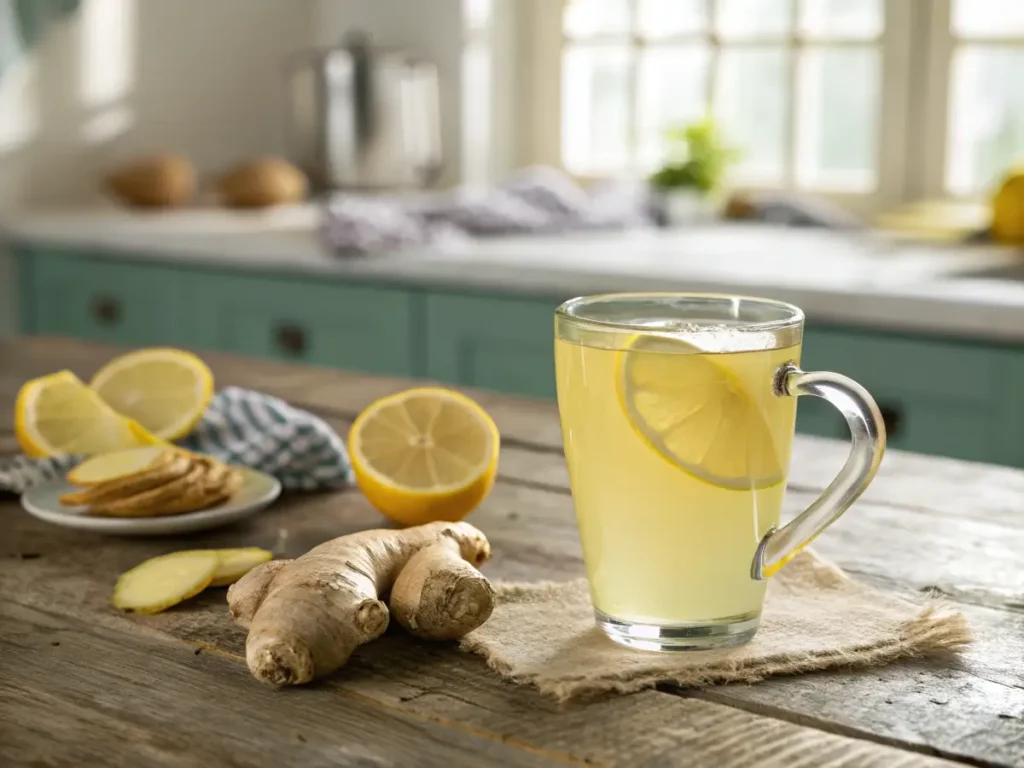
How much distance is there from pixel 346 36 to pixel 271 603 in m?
2.82

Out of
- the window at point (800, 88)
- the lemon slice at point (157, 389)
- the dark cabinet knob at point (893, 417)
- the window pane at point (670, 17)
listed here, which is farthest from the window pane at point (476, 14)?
the lemon slice at point (157, 389)

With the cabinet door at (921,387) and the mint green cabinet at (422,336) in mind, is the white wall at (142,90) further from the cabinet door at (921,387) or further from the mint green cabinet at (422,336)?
the cabinet door at (921,387)

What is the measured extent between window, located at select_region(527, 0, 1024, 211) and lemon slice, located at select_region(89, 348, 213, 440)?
1951 mm

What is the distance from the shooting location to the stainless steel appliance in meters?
2.90

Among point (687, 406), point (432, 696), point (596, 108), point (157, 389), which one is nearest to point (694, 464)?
point (687, 406)

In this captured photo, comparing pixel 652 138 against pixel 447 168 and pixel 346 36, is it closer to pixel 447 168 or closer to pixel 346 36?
pixel 447 168

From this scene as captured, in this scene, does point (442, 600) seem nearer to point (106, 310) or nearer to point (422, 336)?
point (422, 336)

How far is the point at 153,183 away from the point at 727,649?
241 cm

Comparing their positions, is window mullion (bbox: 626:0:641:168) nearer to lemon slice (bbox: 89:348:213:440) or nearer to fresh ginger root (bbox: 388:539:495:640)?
lemon slice (bbox: 89:348:213:440)

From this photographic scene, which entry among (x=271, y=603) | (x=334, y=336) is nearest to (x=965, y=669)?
(x=271, y=603)

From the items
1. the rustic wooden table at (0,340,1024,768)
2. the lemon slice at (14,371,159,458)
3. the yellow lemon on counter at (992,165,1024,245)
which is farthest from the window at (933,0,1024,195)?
the lemon slice at (14,371,159,458)

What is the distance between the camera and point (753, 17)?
2814 mm

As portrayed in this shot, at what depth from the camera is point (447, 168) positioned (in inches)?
123

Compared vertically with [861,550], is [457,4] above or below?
above
